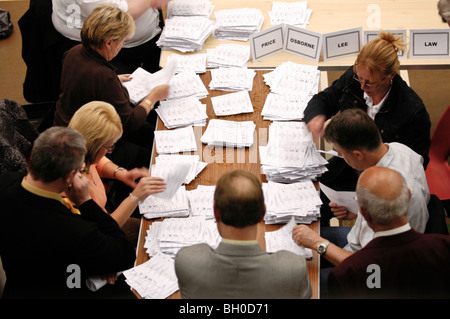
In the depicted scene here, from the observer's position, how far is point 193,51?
381cm

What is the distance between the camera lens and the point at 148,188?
2.69 metres

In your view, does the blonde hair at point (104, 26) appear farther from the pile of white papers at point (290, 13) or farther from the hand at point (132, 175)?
the pile of white papers at point (290, 13)

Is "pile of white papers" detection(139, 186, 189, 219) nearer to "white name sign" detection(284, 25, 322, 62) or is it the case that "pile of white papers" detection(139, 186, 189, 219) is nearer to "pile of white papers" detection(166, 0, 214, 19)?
"white name sign" detection(284, 25, 322, 62)

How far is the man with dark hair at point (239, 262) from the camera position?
1.88m

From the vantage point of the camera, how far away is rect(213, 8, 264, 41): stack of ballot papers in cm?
388

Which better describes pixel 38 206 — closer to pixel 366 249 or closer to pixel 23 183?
pixel 23 183

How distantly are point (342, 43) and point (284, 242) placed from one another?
182 centimetres

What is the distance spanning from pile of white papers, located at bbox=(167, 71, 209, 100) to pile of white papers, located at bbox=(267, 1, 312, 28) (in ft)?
2.94

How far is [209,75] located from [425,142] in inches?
63.2

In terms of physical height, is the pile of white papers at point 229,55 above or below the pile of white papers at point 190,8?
below

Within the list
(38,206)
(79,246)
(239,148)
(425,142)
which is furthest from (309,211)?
(38,206)

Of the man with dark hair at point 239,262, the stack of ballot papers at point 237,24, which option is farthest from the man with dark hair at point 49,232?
the stack of ballot papers at point 237,24

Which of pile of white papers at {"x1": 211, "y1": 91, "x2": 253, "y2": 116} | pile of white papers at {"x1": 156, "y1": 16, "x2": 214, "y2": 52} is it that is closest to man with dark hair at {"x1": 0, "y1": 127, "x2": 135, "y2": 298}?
pile of white papers at {"x1": 211, "y1": 91, "x2": 253, "y2": 116}

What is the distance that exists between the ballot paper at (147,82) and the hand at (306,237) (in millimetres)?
1576
